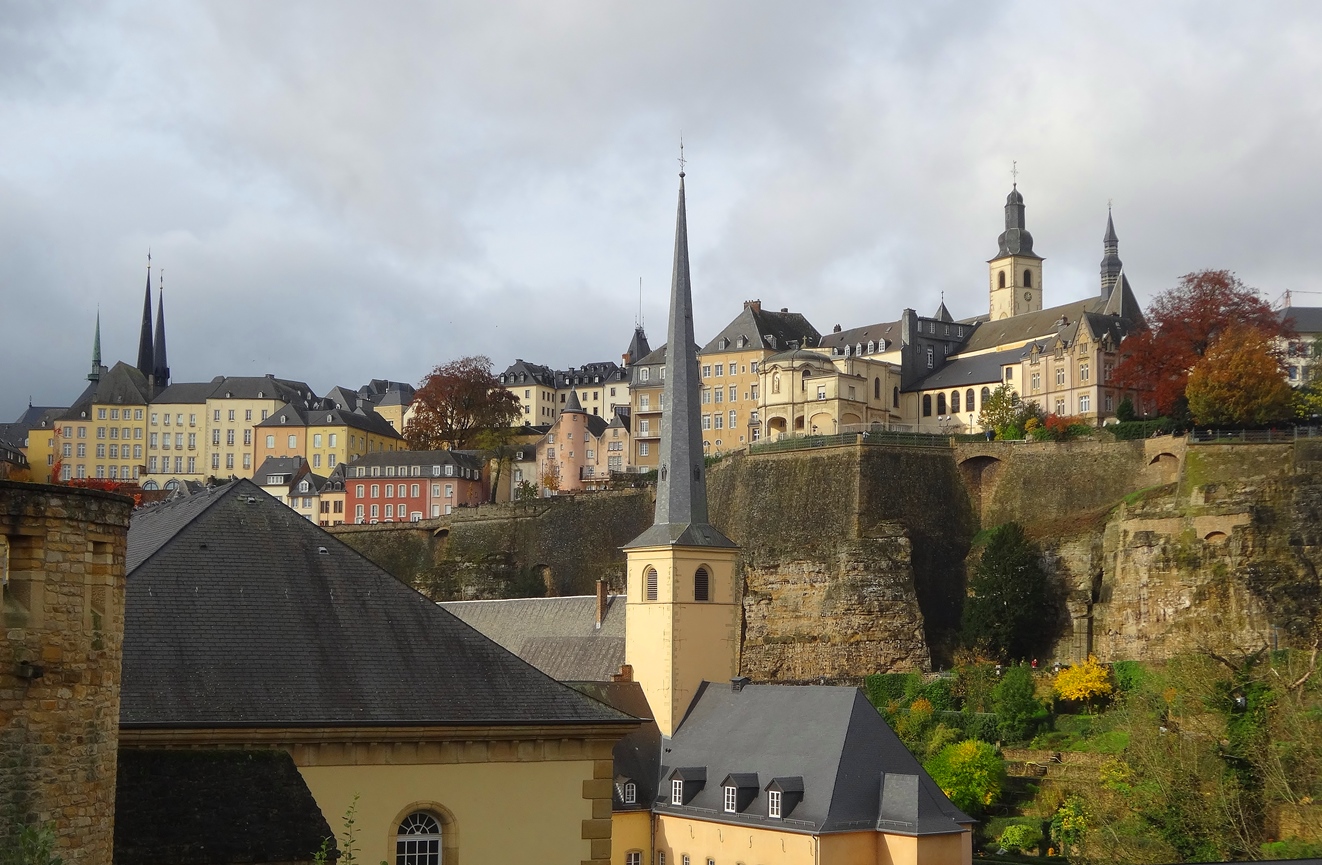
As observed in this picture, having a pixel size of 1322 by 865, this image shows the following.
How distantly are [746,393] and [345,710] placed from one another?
79.2 meters

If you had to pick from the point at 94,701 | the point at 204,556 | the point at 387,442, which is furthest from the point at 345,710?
the point at 387,442

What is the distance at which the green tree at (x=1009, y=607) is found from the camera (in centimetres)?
6025

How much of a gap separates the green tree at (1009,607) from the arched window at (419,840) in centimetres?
4340

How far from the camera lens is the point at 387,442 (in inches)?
5098

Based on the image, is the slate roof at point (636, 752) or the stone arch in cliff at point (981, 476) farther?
the stone arch in cliff at point (981, 476)

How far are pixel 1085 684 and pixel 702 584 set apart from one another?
1458 centimetres

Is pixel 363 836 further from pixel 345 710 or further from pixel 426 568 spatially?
pixel 426 568

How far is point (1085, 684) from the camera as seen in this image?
54531mm

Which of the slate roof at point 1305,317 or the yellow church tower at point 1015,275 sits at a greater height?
the yellow church tower at point 1015,275

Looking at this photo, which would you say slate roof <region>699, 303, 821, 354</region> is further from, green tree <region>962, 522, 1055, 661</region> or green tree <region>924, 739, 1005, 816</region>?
green tree <region>924, 739, 1005, 816</region>

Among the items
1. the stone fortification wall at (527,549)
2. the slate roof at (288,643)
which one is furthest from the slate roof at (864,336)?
the slate roof at (288,643)

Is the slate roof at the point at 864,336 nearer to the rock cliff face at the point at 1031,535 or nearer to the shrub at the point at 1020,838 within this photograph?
the rock cliff face at the point at 1031,535

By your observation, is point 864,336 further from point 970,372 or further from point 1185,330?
point 1185,330

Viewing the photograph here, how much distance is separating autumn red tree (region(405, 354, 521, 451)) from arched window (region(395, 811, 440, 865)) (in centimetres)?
9271
